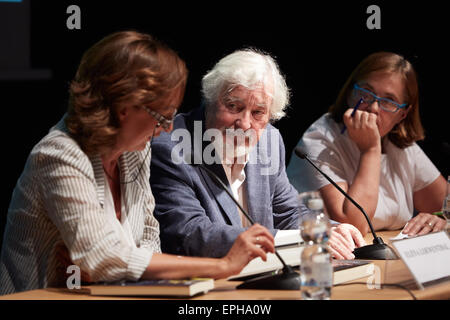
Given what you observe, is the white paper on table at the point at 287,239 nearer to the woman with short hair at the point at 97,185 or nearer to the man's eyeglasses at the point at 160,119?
the woman with short hair at the point at 97,185

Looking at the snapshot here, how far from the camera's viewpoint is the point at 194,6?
3.56 metres

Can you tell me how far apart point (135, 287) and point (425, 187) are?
2.41m

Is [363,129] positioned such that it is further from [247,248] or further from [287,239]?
[247,248]

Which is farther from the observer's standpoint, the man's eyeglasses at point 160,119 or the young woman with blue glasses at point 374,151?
the young woman with blue glasses at point 374,151

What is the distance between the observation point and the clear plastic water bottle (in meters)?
Answer: 1.64

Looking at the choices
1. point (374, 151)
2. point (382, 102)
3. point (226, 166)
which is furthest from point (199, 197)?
point (382, 102)

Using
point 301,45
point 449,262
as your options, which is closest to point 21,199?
point 449,262

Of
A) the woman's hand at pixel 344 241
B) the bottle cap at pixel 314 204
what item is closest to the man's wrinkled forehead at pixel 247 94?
the woman's hand at pixel 344 241

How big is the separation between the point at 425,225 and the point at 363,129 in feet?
2.00

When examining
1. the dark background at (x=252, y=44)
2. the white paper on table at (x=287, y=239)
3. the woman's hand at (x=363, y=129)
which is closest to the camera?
the white paper on table at (x=287, y=239)

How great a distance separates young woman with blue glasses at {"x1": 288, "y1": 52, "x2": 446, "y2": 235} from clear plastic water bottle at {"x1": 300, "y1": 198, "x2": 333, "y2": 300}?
1.44m

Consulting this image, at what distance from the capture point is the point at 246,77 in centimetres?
253

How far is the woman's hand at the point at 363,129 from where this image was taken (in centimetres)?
328
